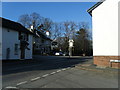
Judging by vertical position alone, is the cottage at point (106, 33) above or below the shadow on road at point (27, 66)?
above

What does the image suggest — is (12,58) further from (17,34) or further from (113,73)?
(113,73)

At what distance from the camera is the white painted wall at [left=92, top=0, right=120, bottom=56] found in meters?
13.5

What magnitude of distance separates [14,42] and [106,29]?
55.4 feet

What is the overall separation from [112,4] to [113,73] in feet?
22.8

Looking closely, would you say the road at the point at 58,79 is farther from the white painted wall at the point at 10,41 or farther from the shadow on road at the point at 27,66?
the white painted wall at the point at 10,41


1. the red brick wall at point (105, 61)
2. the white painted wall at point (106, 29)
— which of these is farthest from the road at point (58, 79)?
the white painted wall at point (106, 29)

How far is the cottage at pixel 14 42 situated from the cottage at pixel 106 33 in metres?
14.7

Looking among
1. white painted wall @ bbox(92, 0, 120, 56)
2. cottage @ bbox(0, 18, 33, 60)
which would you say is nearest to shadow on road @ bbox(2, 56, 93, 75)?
cottage @ bbox(0, 18, 33, 60)

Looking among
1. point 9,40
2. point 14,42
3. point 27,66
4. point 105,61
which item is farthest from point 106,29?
point 14,42

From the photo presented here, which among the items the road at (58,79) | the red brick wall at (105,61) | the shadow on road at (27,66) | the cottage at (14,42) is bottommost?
the shadow on road at (27,66)

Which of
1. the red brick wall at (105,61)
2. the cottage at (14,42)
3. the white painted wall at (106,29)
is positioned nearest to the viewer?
the red brick wall at (105,61)

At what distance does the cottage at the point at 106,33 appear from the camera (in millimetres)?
13357

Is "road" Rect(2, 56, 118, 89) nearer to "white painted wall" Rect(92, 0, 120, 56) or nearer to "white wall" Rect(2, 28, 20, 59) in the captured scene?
"white painted wall" Rect(92, 0, 120, 56)

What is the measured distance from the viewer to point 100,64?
14.4 meters
